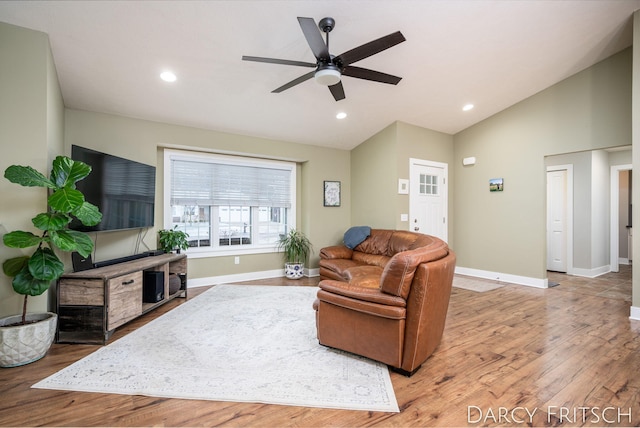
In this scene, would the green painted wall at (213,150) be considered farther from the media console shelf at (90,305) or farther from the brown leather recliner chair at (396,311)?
the brown leather recliner chair at (396,311)

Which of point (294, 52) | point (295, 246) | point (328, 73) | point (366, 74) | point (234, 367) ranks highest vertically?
point (294, 52)

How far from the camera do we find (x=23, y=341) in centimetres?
219

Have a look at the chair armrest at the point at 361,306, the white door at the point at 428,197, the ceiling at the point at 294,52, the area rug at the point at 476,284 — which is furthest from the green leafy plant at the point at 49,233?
the area rug at the point at 476,284

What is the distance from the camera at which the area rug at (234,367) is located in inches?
73.2

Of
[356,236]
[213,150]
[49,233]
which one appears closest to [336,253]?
[356,236]

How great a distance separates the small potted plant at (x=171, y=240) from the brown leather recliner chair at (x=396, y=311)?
2.64 metres

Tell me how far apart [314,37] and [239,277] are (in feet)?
13.1

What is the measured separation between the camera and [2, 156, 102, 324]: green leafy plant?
7.06 ft

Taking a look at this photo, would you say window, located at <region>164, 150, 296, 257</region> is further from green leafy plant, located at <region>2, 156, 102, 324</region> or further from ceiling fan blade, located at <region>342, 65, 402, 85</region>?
ceiling fan blade, located at <region>342, 65, 402, 85</region>

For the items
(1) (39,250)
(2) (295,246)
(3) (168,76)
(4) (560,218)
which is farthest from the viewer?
(4) (560,218)

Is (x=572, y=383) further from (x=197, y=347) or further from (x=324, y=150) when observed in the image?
(x=324, y=150)

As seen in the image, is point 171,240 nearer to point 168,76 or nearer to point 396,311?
point 168,76

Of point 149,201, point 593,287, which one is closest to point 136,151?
point 149,201

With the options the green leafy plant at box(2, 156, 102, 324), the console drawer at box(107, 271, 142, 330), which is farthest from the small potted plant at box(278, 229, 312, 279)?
the green leafy plant at box(2, 156, 102, 324)
